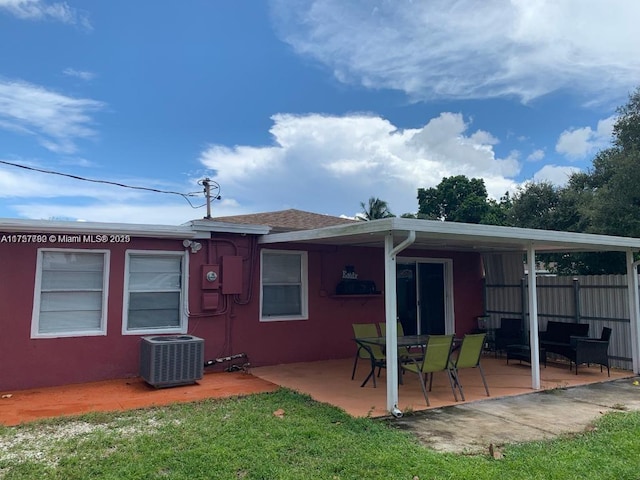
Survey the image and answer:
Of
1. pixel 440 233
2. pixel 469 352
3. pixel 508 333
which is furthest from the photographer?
pixel 508 333

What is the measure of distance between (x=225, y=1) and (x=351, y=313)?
7.01 m

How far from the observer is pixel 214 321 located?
Answer: 8.01 meters

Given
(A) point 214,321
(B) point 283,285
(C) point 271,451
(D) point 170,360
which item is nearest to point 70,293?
(D) point 170,360

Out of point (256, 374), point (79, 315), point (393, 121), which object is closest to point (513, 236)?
point (256, 374)

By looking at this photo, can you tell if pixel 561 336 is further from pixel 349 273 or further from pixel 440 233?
pixel 440 233

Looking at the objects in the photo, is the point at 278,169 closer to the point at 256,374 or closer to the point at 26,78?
the point at 26,78

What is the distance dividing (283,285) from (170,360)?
269 centimetres

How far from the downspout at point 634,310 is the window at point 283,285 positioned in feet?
19.2

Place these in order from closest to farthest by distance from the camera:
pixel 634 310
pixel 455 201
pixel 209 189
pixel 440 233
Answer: pixel 440 233, pixel 634 310, pixel 209 189, pixel 455 201

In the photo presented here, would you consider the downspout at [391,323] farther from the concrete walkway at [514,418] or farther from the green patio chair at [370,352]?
the green patio chair at [370,352]

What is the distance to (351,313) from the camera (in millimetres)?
9477

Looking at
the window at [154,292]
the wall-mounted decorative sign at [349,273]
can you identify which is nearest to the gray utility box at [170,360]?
the window at [154,292]

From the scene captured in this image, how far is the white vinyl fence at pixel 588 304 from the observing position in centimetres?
862

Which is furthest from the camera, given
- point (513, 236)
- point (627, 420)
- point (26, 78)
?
point (26, 78)
